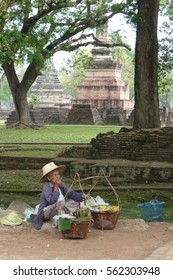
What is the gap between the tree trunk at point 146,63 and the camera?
14469 mm

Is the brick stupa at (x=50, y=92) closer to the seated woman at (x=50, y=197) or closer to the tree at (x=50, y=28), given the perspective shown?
the tree at (x=50, y=28)

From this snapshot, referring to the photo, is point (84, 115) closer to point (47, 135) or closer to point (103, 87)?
point (103, 87)

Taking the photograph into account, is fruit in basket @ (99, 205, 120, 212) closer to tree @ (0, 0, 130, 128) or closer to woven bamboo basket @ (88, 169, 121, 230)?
woven bamboo basket @ (88, 169, 121, 230)

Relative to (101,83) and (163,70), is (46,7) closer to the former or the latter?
(163,70)

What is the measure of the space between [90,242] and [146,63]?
859 centimetres

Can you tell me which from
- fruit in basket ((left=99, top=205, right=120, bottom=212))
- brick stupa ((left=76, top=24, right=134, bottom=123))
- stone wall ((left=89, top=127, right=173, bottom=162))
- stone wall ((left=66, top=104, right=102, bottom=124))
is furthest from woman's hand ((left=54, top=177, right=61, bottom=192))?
brick stupa ((left=76, top=24, right=134, bottom=123))

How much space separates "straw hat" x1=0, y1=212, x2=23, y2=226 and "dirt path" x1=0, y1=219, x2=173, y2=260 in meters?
0.05

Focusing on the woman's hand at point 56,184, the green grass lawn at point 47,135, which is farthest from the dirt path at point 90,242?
the green grass lawn at point 47,135

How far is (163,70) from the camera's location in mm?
21906

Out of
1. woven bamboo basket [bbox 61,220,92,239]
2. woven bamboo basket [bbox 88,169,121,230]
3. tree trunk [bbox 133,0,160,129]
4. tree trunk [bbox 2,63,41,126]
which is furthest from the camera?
tree trunk [bbox 2,63,41,126]

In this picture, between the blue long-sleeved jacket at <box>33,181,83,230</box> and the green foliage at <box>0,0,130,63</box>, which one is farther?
the green foliage at <box>0,0,130,63</box>

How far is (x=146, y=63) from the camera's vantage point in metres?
14.4

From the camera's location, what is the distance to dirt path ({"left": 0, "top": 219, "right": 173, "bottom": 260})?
18.8ft

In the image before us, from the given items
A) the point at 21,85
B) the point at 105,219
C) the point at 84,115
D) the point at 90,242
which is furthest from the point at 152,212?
the point at 84,115
